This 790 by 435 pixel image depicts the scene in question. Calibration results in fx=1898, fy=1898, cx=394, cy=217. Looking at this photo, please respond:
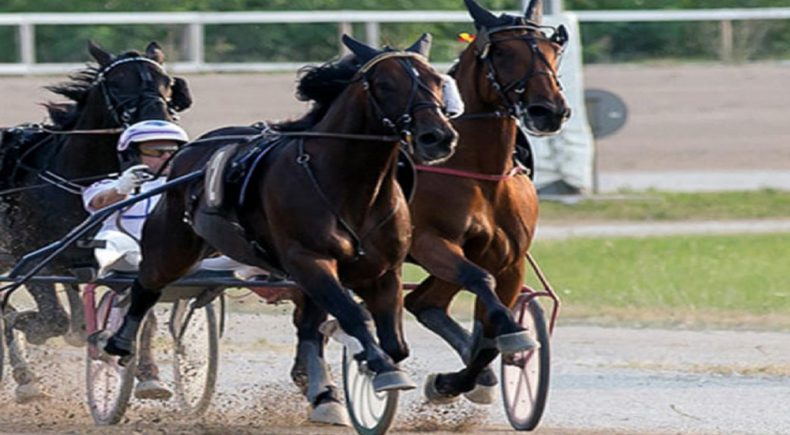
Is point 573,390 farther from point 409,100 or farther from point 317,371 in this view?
point 409,100

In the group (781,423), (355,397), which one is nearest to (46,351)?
(355,397)

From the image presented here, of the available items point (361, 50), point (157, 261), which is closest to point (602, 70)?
point (157, 261)

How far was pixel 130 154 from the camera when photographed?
8.86 metres

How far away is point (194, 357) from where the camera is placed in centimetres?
910

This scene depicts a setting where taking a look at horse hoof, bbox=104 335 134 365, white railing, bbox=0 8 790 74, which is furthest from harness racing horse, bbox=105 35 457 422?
white railing, bbox=0 8 790 74

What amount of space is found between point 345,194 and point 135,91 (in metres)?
2.42

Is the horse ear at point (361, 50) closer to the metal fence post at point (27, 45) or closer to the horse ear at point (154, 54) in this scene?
the horse ear at point (154, 54)

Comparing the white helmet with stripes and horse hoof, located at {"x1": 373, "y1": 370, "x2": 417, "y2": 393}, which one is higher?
the white helmet with stripes

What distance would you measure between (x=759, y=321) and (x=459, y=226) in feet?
16.2

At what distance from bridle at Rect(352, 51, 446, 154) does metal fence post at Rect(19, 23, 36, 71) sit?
1599 centimetres

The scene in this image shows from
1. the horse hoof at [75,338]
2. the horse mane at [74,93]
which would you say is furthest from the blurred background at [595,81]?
the horse hoof at [75,338]

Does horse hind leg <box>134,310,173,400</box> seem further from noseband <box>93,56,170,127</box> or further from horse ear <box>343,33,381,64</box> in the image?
horse ear <box>343,33,381,64</box>

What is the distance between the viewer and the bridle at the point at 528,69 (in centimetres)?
785

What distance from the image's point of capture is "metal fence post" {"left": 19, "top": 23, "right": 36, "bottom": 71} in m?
22.7
